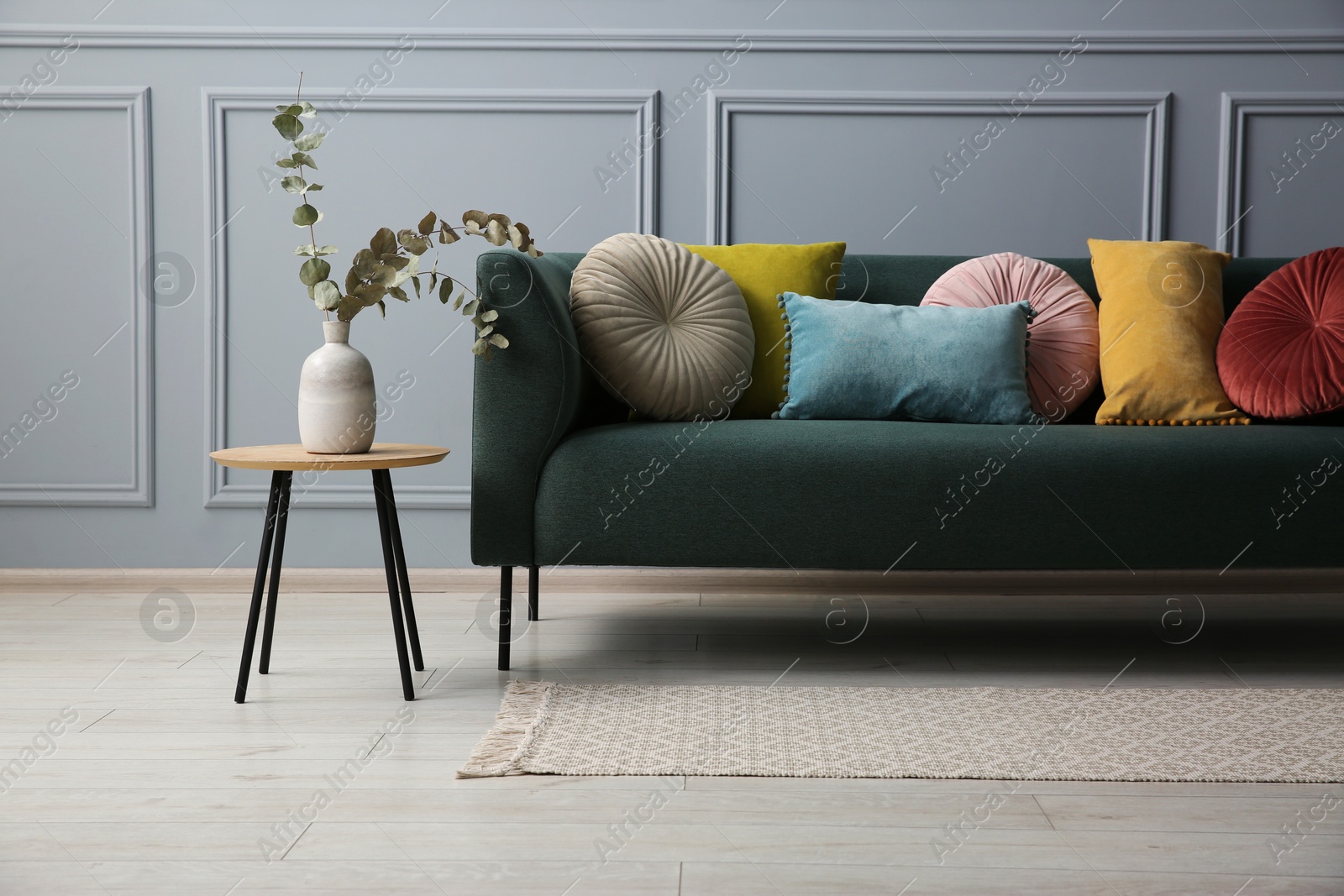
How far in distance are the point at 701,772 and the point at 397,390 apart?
1.74m

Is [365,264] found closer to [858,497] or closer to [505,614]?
[505,614]

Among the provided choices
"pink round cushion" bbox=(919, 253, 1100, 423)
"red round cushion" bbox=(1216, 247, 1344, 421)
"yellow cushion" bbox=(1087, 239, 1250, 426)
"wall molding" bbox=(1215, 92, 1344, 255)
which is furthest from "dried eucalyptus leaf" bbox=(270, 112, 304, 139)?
"wall molding" bbox=(1215, 92, 1344, 255)

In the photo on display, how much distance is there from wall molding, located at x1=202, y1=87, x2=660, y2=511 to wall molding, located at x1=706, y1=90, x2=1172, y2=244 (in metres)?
0.19

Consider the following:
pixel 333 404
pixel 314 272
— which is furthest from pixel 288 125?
pixel 333 404

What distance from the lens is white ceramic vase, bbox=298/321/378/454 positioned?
1811 mm

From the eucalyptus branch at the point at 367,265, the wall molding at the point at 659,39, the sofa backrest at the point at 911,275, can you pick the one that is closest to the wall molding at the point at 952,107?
the wall molding at the point at 659,39

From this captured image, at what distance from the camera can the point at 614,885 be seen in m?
1.12

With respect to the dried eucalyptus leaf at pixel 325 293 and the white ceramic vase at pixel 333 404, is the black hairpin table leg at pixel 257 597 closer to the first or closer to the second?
the white ceramic vase at pixel 333 404

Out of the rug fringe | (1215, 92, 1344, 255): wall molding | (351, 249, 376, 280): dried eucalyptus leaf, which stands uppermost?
(1215, 92, 1344, 255): wall molding

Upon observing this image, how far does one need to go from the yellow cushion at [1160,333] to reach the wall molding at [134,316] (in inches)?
97.3

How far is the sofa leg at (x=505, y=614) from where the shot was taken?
1.91m

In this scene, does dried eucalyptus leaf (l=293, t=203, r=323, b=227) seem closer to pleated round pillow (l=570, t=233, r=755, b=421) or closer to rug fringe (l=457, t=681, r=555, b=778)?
pleated round pillow (l=570, t=233, r=755, b=421)

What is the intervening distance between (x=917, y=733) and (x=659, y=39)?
2027mm

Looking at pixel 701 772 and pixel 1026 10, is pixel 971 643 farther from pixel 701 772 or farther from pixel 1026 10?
pixel 1026 10
